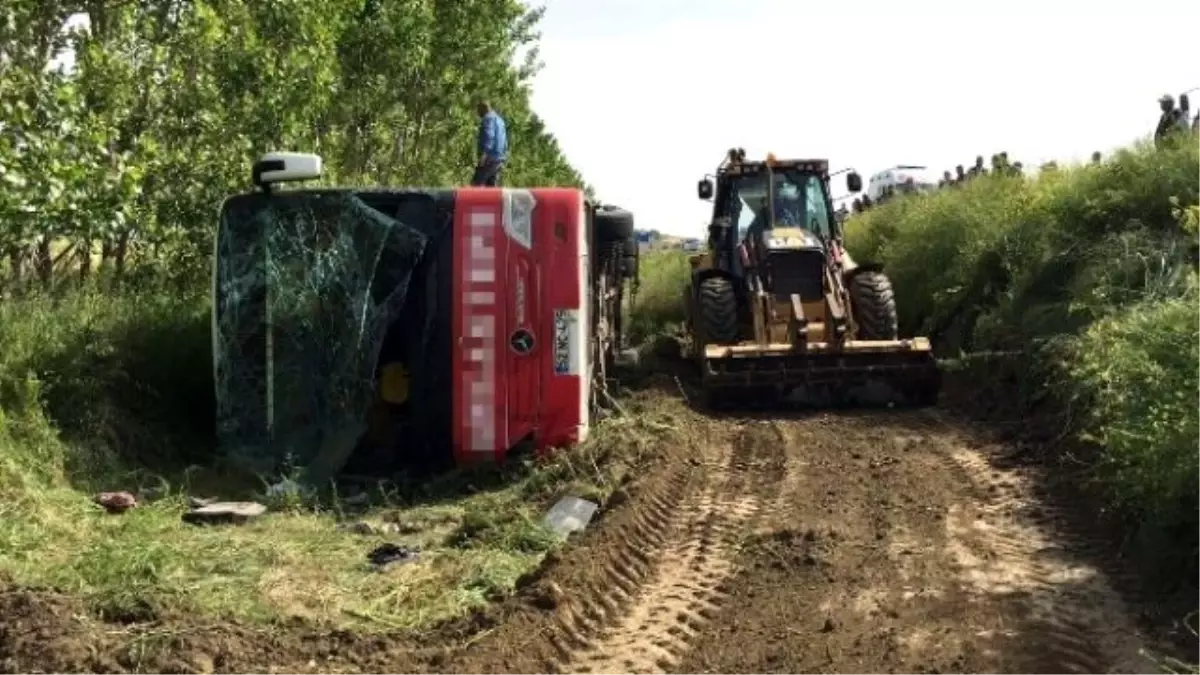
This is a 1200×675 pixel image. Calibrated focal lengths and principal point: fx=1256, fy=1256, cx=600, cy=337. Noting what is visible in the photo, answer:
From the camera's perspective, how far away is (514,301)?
8.86 meters

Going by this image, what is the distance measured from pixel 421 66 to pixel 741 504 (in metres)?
13.5

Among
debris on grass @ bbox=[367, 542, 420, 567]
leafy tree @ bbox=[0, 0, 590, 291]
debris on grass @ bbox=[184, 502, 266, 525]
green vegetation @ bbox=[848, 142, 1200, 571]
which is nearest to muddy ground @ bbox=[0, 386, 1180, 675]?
green vegetation @ bbox=[848, 142, 1200, 571]

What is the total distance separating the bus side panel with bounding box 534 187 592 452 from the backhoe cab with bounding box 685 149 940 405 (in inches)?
140

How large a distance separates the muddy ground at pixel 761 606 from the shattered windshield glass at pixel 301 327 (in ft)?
7.42

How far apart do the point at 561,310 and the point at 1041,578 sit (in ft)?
12.5

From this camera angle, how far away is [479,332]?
8805 mm

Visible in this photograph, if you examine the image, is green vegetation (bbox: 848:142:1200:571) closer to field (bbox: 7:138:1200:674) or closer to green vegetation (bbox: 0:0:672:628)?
field (bbox: 7:138:1200:674)

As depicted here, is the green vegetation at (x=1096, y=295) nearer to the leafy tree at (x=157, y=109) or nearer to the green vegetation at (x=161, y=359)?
the green vegetation at (x=161, y=359)

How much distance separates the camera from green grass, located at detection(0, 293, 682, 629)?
5728mm

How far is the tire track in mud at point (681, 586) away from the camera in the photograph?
531cm

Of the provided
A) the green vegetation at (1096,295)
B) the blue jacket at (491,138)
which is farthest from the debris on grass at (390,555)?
the blue jacket at (491,138)

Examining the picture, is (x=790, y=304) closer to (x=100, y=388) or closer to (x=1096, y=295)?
(x=1096, y=295)

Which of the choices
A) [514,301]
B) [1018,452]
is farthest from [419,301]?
[1018,452]

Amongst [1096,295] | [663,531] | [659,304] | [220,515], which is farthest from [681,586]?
[659,304]
